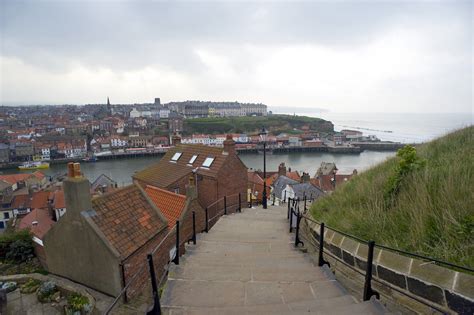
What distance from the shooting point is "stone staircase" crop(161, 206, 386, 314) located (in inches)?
120

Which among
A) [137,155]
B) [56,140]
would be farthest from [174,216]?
[56,140]

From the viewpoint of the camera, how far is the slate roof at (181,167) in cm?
1698

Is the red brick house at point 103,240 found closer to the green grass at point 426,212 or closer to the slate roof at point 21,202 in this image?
the green grass at point 426,212

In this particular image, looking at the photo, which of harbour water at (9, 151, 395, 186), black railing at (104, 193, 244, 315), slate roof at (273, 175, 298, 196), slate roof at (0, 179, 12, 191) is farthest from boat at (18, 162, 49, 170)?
black railing at (104, 193, 244, 315)

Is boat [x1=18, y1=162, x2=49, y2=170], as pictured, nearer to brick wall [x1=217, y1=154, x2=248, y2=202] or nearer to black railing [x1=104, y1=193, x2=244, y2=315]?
brick wall [x1=217, y1=154, x2=248, y2=202]

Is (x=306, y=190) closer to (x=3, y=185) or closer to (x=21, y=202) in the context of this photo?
(x=21, y=202)

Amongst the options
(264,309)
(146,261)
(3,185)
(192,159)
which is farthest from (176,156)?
(3,185)

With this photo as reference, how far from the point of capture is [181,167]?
61.0 ft

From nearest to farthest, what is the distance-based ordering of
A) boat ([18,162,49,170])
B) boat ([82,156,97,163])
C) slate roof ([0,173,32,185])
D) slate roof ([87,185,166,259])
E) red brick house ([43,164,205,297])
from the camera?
red brick house ([43,164,205,297]), slate roof ([87,185,166,259]), slate roof ([0,173,32,185]), boat ([18,162,49,170]), boat ([82,156,97,163])

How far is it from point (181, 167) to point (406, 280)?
54.3ft

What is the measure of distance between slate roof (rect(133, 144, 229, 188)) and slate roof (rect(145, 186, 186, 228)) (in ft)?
14.0

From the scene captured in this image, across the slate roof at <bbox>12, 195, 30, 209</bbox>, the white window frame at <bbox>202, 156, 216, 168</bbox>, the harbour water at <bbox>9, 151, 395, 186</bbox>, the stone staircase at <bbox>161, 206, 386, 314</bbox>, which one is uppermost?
the white window frame at <bbox>202, 156, 216, 168</bbox>

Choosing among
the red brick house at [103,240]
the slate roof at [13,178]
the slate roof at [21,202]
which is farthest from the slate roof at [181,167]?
the slate roof at [13,178]

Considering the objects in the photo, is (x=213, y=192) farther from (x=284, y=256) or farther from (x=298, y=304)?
(x=298, y=304)
